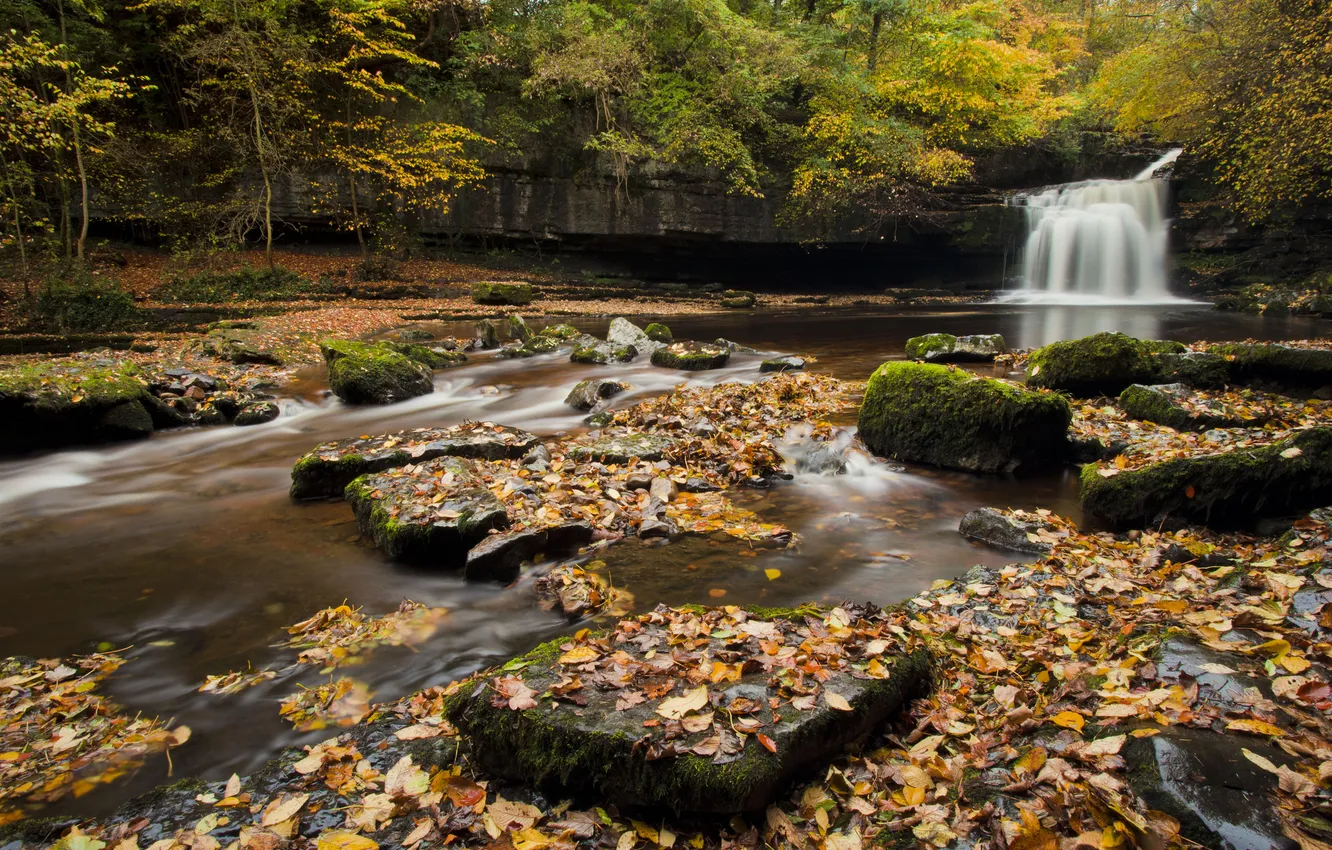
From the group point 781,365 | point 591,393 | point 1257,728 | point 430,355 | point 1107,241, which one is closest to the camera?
point 1257,728

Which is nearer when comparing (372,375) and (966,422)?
(966,422)

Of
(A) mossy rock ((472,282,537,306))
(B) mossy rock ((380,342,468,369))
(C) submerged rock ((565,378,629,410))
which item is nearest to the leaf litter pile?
(C) submerged rock ((565,378,629,410))

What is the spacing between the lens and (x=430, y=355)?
12.2 metres

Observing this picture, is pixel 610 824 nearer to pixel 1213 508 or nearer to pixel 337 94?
pixel 1213 508

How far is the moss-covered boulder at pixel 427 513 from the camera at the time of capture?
15.1 ft

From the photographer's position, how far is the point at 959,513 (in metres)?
5.48

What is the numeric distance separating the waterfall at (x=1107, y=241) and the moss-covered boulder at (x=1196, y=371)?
1767 centimetres

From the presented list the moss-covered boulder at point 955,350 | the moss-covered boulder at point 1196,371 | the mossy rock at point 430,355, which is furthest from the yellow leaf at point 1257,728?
the mossy rock at point 430,355

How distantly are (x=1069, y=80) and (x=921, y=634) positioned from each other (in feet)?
142

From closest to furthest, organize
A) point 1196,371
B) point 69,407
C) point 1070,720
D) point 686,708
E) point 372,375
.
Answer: point 1070,720 → point 686,708 → point 69,407 → point 1196,371 → point 372,375

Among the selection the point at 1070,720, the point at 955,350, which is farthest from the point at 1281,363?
the point at 1070,720

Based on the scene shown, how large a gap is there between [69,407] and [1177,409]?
12.4 m

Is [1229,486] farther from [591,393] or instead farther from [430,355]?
[430,355]

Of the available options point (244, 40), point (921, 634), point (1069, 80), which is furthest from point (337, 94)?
point (1069, 80)
